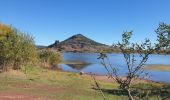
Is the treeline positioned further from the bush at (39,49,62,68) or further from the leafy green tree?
the leafy green tree

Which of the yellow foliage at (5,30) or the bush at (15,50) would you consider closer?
the bush at (15,50)

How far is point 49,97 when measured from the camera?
103ft

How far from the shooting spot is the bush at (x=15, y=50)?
179 ft

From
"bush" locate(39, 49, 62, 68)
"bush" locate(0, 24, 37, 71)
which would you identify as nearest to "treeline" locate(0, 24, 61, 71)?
"bush" locate(0, 24, 37, 71)

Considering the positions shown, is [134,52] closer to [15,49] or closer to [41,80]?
[41,80]

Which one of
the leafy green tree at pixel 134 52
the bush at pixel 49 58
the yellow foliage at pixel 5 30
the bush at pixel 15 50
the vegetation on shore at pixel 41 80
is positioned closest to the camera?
the leafy green tree at pixel 134 52

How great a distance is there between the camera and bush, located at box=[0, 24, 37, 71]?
179ft

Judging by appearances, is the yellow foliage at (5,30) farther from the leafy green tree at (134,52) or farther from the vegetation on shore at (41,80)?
the leafy green tree at (134,52)

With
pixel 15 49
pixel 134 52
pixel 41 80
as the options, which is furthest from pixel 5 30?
pixel 134 52

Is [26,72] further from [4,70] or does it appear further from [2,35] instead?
[2,35]

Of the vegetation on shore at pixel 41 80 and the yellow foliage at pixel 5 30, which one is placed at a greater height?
the yellow foliage at pixel 5 30

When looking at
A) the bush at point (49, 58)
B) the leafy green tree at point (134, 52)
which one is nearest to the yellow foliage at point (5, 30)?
the bush at point (49, 58)

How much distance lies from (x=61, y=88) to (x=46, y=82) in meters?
5.45

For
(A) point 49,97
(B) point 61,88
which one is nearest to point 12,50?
(B) point 61,88
